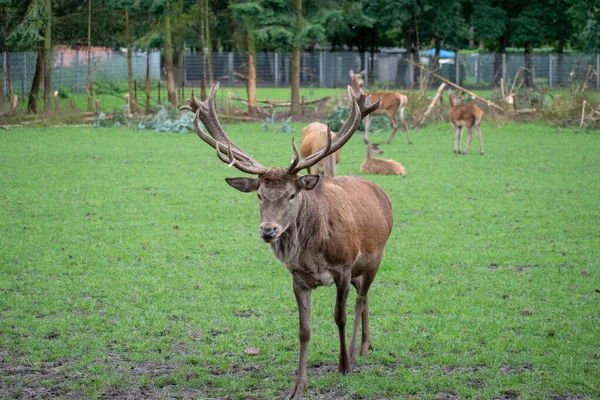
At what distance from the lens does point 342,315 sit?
18.2ft

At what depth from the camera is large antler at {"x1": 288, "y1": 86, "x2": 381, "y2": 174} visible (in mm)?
5367

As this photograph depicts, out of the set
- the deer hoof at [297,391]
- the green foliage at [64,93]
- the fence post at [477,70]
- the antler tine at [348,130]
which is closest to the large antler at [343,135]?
the antler tine at [348,130]

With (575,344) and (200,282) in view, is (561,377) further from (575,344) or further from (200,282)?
(200,282)

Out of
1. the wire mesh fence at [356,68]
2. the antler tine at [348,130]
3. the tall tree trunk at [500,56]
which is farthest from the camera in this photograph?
the tall tree trunk at [500,56]

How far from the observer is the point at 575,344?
241 inches

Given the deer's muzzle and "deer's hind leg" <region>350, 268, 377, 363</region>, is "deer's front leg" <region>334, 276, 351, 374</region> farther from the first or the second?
the deer's muzzle

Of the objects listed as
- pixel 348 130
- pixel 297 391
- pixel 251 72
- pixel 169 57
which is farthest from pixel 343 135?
pixel 251 72

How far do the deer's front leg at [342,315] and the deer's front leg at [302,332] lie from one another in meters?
0.22

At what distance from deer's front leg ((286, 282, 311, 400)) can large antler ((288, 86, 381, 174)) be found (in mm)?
877

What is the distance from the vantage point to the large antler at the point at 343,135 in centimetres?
537

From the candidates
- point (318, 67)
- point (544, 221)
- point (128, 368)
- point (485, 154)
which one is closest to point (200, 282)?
point (128, 368)

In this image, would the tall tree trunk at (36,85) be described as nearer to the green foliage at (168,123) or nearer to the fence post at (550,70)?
the green foliage at (168,123)

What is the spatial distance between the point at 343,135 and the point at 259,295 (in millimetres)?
2169

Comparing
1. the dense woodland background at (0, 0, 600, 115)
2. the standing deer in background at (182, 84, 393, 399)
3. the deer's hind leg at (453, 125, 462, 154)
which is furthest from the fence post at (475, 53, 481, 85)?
the standing deer in background at (182, 84, 393, 399)
